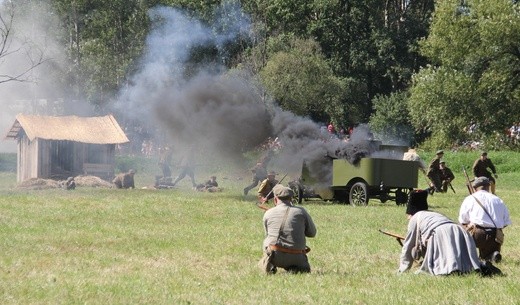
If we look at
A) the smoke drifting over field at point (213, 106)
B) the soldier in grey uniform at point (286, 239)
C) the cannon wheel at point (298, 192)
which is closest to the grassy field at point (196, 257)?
the soldier in grey uniform at point (286, 239)

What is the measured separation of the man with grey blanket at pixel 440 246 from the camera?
47.2 ft

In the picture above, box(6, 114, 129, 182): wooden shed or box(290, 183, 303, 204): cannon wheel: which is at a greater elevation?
box(6, 114, 129, 182): wooden shed

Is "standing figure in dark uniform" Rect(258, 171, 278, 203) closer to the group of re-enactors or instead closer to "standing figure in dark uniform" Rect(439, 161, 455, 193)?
"standing figure in dark uniform" Rect(439, 161, 455, 193)

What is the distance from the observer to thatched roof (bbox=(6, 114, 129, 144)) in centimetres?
4247

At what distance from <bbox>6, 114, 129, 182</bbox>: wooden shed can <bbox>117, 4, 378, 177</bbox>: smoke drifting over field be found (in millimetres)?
2035

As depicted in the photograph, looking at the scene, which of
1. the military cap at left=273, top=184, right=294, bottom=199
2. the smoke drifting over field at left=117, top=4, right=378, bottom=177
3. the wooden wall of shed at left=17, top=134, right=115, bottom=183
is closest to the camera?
the military cap at left=273, top=184, right=294, bottom=199

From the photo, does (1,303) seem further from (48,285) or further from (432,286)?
(432,286)

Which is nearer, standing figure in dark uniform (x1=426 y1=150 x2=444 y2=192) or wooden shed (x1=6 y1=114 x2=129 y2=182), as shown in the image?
standing figure in dark uniform (x1=426 y1=150 x2=444 y2=192)

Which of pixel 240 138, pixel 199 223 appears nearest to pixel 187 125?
pixel 240 138

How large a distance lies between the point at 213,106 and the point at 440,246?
22576mm

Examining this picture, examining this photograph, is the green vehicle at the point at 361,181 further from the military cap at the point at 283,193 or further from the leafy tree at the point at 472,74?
the leafy tree at the point at 472,74

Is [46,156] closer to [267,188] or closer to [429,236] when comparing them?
[267,188]

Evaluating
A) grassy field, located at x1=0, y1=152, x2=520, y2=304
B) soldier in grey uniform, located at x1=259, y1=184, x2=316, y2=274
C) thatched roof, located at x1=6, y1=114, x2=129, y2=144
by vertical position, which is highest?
thatched roof, located at x1=6, y1=114, x2=129, y2=144

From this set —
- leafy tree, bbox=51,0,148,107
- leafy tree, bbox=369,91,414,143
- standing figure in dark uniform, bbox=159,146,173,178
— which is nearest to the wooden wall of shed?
standing figure in dark uniform, bbox=159,146,173,178
